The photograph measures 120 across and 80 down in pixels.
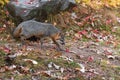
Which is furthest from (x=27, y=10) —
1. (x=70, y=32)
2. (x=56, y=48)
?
(x=56, y=48)

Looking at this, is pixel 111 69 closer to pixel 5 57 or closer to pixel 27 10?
pixel 5 57

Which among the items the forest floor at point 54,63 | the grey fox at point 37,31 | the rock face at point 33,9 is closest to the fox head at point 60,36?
the grey fox at point 37,31

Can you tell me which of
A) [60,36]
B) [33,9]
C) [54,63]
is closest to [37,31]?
[60,36]

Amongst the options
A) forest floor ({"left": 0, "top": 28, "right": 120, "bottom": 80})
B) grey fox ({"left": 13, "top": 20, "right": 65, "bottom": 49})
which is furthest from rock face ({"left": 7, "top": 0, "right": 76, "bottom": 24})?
grey fox ({"left": 13, "top": 20, "right": 65, "bottom": 49})

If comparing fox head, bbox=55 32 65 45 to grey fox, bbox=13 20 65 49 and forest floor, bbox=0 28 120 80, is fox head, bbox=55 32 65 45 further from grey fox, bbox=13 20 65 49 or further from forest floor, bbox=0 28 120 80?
forest floor, bbox=0 28 120 80

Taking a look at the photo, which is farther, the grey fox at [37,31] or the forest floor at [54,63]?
the grey fox at [37,31]

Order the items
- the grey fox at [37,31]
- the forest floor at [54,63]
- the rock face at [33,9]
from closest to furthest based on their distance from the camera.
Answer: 1. the forest floor at [54,63]
2. the grey fox at [37,31]
3. the rock face at [33,9]

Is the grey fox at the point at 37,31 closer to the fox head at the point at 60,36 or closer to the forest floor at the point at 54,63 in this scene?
the fox head at the point at 60,36

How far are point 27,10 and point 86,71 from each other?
3606mm

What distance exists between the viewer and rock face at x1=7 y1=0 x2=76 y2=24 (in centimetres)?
1023

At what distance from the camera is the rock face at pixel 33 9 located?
10227 millimetres

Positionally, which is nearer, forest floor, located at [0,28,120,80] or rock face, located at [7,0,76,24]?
forest floor, located at [0,28,120,80]

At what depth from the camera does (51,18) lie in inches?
427

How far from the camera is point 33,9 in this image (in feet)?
33.8
